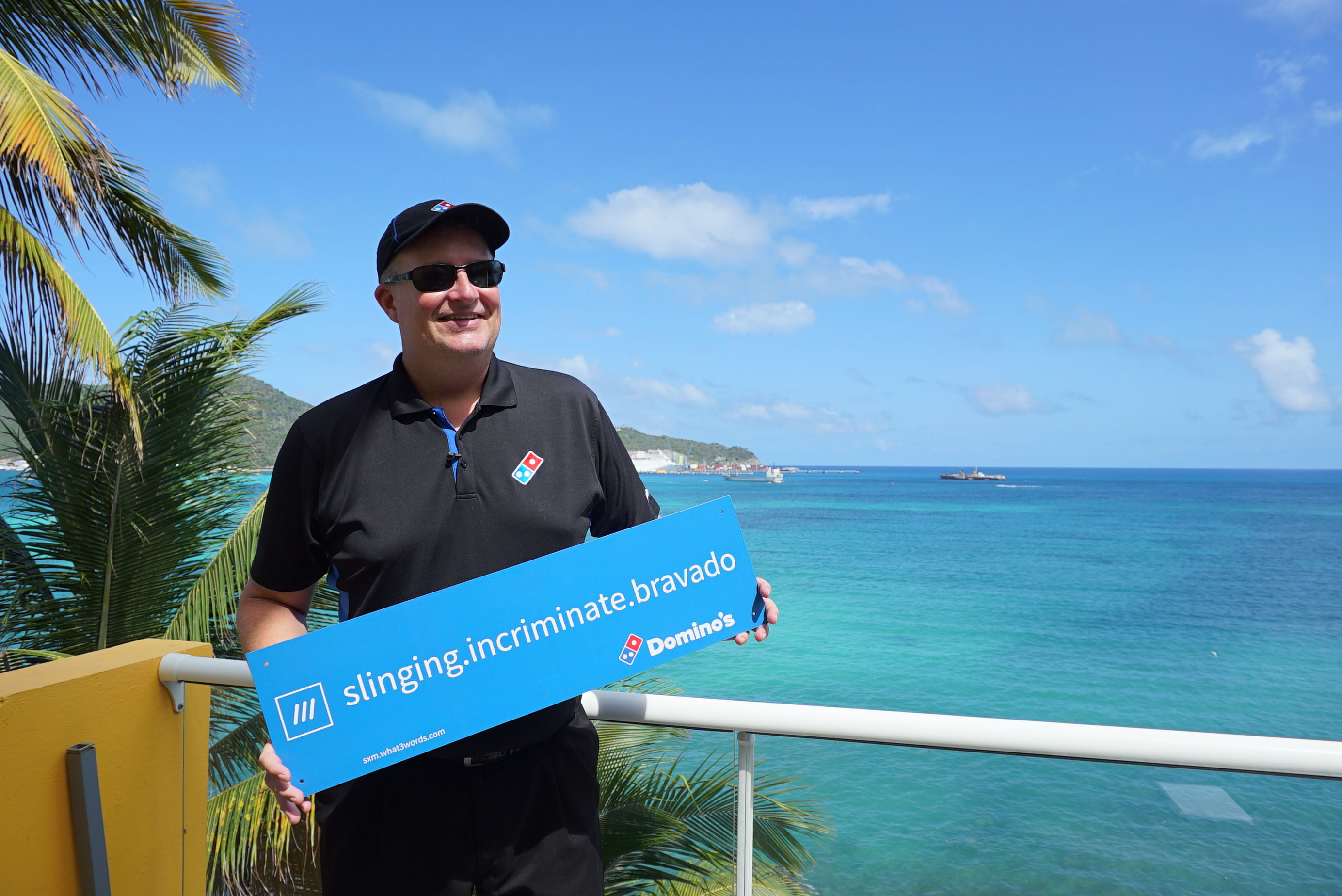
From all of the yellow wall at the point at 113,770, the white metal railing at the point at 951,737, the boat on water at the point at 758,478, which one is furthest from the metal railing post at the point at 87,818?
the boat on water at the point at 758,478

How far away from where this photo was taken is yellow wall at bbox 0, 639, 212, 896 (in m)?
1.80

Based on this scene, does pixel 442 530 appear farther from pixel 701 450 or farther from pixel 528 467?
pixel 701 450

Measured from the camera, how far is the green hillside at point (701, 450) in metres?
173

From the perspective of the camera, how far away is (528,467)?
1.68 meters

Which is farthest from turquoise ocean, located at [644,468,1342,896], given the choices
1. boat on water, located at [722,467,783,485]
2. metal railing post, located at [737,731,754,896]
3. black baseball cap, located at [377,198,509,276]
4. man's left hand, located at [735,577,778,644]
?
boat on water, located at [722,467,783,485]

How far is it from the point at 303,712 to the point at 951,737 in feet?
4.04

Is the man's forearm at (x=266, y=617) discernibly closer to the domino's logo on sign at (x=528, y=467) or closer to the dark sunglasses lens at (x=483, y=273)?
the domino's logo on sign at (x=528, y=467)

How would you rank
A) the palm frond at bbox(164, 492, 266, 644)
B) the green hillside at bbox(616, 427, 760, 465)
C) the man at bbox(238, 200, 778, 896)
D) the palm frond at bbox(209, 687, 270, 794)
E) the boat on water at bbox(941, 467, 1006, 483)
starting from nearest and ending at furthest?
the man at bbox(238, 200, 778, 896) < the palm frond at bbox(209, 687, 270, 794) < the palm frond at bbox(164, 492, 266, 644) < the boat on water at bbox(941, 467, 1006, 483) < the green hillside at bbox(616, 427, 760, 465)

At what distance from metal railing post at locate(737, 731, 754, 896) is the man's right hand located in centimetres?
86

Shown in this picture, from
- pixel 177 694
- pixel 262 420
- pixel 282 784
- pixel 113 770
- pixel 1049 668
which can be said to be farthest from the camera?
pixel 1049 668

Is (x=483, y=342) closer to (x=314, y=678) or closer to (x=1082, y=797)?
(x=314, y=678)

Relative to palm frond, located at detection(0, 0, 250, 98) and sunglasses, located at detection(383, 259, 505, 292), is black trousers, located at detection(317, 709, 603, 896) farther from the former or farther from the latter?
palm frond, located at detection(0, 0, 250, 98)

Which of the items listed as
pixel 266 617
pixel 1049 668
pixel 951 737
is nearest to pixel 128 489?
pixel 266 617

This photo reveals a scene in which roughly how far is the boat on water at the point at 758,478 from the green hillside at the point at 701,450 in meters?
5.84
